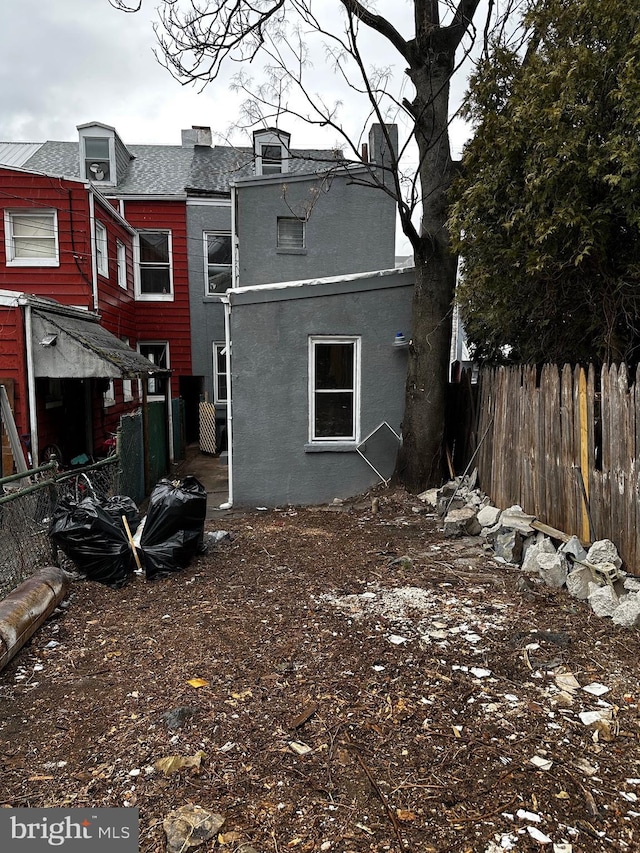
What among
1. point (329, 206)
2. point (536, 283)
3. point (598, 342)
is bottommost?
point (598, 342)

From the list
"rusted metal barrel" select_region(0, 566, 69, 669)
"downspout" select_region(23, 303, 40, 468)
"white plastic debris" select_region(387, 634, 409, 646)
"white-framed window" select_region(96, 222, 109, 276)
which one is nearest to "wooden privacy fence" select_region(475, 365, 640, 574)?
"white plastic debris" select_region(387, 634, 409, 646)

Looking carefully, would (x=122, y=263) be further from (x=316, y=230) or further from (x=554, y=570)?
(x=554, y=570)

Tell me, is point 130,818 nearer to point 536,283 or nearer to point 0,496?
point 0,496

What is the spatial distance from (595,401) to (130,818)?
436 cm

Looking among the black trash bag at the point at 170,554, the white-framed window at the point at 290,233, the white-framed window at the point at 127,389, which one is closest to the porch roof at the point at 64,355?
the black trash bag at the point at 170,554

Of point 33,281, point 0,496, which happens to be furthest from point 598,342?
point 33,281

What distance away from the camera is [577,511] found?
495cm

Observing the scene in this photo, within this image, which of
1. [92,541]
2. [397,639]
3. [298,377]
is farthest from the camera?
[298,377]

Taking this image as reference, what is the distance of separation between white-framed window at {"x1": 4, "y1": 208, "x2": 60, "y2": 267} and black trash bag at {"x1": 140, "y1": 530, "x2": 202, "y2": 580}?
908cm

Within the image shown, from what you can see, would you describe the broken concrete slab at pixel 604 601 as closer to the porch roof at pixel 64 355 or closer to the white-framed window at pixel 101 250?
the porch roof at pixel 64 355

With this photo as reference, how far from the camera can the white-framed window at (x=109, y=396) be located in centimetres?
1338

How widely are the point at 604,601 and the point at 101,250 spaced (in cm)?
1265

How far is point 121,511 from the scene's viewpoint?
5.71 metres

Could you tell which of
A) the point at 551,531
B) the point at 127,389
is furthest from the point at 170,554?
the point at 127,389
